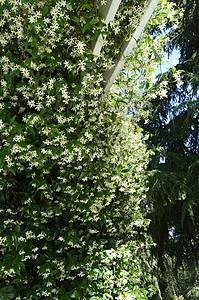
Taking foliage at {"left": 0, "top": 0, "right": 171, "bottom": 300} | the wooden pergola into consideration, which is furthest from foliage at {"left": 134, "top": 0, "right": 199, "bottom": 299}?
the wooden pergola

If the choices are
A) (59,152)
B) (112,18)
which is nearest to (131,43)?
(112,18)

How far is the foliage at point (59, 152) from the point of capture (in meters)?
1.31

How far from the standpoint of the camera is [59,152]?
1.57m

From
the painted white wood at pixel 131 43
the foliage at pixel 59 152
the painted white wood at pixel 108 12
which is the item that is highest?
the painted white wood at pixel 131 43

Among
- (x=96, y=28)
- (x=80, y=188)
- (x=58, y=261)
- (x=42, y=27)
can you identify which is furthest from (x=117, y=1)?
(x=58, y=261)

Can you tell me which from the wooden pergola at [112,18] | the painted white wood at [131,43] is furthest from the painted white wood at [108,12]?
the painted white wood at [131,43]

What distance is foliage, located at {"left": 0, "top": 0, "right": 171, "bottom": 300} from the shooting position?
51.6 inches

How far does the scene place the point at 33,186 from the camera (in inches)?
67.5

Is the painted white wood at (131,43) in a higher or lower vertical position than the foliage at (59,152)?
higher

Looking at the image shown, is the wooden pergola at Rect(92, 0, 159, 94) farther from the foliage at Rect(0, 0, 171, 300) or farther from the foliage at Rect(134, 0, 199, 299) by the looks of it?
the foliage at Rect(134, 0, 199, 299)

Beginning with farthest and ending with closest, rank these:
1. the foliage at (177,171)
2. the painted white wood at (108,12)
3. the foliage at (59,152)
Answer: the foliage at (177,171) → the foliage at (59,152) → the painted white wood at (108,12)

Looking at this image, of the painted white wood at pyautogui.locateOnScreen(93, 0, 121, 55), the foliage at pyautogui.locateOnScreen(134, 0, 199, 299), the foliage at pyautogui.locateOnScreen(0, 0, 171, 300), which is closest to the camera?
the painted white wood at pyautogui.locateOnScreen(93, 0, 121, 55)

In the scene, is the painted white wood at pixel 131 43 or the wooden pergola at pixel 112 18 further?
the painted white wood at pixel 131 43

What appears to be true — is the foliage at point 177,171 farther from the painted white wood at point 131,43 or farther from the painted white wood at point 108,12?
the painted white wood at point 108,12
